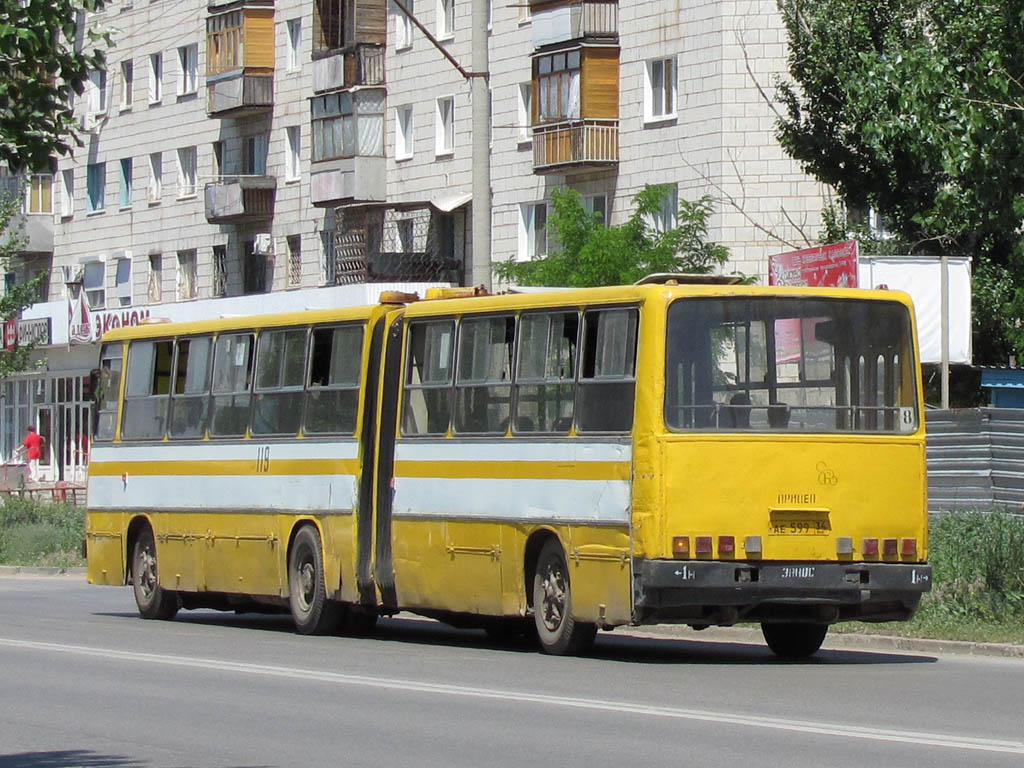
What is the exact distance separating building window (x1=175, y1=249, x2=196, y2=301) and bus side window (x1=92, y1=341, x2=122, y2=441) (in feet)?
124

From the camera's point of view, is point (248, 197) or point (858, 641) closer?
point (858, 641)

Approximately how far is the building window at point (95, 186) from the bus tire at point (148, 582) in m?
44.4

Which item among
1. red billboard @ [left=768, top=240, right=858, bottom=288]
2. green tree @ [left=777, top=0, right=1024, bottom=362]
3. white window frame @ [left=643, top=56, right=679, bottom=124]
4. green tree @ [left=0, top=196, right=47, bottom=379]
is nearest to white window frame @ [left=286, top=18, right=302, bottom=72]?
green tree @ [left=0, top=196, right=47, bottom=379]

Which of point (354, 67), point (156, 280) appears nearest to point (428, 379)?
point (354, 67)

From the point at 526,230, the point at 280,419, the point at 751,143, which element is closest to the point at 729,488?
the point at 280,419

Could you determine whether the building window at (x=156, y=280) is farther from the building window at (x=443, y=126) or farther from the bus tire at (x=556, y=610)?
the bus tire at (x=556, y=610)

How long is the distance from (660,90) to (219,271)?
709 inches

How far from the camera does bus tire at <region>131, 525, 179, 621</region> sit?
23.9 m

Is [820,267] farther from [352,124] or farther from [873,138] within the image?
[352,124]

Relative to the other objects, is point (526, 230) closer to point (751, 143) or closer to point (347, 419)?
point (751, 143)

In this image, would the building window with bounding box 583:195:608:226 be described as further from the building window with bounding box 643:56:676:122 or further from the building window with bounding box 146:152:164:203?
the building window with bounding box 146:152:164:203

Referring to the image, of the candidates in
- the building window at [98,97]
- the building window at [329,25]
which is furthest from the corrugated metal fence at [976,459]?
the building window at [98,97]

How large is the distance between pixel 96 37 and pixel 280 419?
1028cm

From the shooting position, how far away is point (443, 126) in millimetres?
53250
